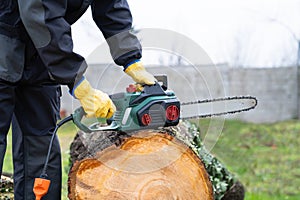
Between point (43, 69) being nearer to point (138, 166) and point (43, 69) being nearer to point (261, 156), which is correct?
point (138, 166)

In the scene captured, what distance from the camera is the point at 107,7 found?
7.36 feet

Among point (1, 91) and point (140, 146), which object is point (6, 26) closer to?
point (1, 91)

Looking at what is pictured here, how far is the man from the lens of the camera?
1.87 meters

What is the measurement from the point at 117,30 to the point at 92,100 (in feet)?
1.45

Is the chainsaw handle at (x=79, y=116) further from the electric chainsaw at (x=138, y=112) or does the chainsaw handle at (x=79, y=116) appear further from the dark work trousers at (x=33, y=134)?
the dark work trousers at (x=33, y=134)

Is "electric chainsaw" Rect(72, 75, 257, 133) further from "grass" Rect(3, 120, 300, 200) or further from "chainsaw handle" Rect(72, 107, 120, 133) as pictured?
"grass" Rect(3, 120, 300, 200)

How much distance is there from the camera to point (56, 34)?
1850 millimetres

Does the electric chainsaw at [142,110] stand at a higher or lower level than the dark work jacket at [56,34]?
lower

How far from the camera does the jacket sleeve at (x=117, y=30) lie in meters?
2.23

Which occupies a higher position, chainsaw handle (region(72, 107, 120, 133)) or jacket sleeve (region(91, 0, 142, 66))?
jacket sleeve (region(91, 0, 142, 66))

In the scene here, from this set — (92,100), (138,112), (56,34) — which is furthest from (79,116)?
(56,34)

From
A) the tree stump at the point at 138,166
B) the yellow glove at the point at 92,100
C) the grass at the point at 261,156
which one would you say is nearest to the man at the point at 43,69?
the yellow glove at the point at 92,100

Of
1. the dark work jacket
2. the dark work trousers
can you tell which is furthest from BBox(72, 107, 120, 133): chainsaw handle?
the dark work trousers

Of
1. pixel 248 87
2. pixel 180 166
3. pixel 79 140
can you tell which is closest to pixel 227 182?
pixel 79 140
